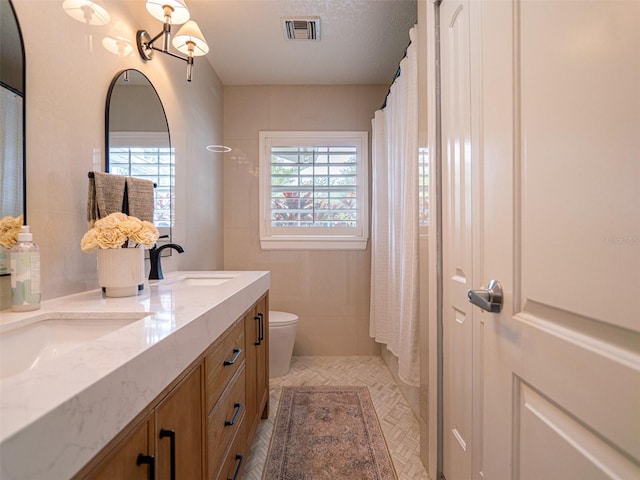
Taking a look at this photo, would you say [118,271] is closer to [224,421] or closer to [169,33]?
[224,421]

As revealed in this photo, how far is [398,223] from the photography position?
1988 mm

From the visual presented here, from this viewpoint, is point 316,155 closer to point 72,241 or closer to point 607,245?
point 72,241

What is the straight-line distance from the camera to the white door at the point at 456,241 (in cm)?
99

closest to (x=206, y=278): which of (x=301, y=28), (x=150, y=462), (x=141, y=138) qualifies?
(x=141, y=138)

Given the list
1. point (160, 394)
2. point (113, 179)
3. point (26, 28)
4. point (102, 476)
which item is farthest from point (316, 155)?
point (102, 476)

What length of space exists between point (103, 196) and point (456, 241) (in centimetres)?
132

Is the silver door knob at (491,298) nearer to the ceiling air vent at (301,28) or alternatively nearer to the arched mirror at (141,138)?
the arched mirror at (141,138)

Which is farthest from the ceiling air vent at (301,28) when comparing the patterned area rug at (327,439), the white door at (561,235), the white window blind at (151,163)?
the patterned area rug at (327,439)

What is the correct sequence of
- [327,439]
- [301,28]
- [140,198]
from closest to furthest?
[140,198] < [327,439] < [301,28]

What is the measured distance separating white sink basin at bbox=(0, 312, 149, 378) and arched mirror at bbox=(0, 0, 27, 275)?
196 millimetres

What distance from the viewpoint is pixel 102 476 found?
45cm

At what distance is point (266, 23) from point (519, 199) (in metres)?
1.96

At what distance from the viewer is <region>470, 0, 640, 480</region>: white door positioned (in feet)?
1.55

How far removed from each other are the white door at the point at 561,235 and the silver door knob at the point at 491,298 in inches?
0.7
